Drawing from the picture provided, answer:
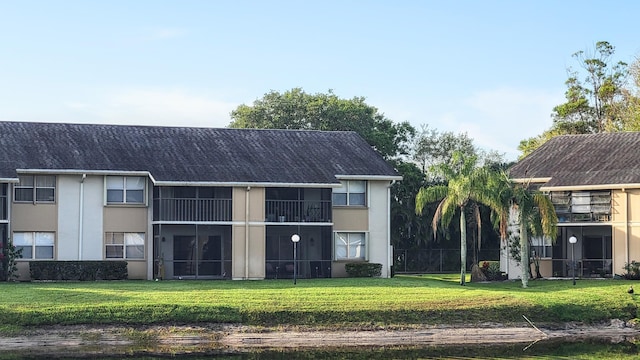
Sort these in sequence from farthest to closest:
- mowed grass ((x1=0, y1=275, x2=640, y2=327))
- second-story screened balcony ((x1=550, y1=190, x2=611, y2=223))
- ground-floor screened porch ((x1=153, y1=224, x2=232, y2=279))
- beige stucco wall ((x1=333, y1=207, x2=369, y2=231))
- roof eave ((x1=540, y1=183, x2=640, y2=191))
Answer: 1. second-story screened balcony ((x1=550, y1=190, x2=611, y2=223))
2. beige stucco wall ((x1=333, y1=207, x2=369, y2=231))
3. roof eave ((x1=540, y1=183, x2=640, y2=191))
4. ground-floor screened porch ((x1=153, y1=224, x2=232, y2=279))
5. mowed grass ((x1=0, y1=275, x2=640, y2=327))

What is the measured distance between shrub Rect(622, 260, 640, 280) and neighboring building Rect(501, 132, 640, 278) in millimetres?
953

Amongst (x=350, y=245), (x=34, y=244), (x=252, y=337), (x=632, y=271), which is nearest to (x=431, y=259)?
(x=350, y=245)

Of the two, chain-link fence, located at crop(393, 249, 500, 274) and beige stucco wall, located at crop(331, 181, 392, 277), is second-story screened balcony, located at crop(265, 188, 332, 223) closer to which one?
beige stucco wall, located at crop(331, 181, 392, 277)

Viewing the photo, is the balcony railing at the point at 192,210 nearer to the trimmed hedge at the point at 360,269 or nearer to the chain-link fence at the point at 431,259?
the trimmed hedge at the point at 360,269

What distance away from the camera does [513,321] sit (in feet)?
127

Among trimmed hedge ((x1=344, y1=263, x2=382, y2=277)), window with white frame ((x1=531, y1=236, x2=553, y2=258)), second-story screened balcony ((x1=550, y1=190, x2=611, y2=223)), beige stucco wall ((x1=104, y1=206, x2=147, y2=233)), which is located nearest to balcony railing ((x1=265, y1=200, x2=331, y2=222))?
trimmed hedge ((x1=344, y1=263, x2=382, y2=277))

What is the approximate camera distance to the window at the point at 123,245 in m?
49.4

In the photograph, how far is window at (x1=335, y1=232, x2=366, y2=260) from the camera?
171 ft

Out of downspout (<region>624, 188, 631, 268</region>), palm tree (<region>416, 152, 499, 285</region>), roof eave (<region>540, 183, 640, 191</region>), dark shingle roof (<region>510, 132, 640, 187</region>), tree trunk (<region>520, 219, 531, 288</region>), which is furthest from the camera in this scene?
dark shingle roof (<region>510, 132, 640, 187</region>)

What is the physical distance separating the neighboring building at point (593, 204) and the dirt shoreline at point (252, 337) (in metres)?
13.1

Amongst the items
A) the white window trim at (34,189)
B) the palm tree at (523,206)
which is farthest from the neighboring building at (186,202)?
the palm tree at (523,206)

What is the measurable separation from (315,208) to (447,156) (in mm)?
33424

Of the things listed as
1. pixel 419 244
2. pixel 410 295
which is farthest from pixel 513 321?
pixel 419 244

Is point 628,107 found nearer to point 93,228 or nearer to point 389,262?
point 389,262
